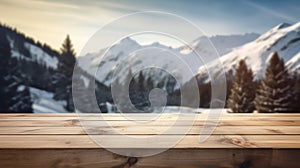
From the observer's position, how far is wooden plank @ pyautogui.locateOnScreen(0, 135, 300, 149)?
0.72 meters

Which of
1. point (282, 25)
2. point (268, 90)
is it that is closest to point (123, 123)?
point (282, 25)

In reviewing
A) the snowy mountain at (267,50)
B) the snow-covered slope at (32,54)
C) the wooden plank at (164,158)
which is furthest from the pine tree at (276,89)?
the wooden plank at (164,158)

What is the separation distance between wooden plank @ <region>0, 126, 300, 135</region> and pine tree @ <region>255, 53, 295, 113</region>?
5822 mm

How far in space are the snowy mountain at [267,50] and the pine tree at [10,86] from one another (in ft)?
17.6

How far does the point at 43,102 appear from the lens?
27.5 ft

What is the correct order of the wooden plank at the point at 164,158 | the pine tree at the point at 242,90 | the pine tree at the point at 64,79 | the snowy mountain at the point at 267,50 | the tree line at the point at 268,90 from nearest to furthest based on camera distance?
1. the wooden plank at the point at 164,158
2. the snowy mountain at the point at 267,50
3. the tree line at the point at 268,90
4. the pine tree at the point at 242,90
5. the pine tree at the point at 64,79

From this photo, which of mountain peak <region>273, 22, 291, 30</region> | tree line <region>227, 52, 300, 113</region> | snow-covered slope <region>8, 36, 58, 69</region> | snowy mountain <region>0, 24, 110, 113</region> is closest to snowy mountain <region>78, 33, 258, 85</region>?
mountain peak <region>273, 22, 291, 30</region>

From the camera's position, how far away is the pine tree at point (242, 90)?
654 centimetres

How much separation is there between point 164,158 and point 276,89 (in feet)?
21.5

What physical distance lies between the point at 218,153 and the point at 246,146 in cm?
8

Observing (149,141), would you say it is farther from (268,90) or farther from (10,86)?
(10,86)

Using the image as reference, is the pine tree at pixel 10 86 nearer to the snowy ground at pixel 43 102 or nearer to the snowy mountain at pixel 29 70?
the snowy mountain at pixel 29 70

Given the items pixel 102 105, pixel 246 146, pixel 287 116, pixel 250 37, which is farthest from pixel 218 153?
pixel 250 37

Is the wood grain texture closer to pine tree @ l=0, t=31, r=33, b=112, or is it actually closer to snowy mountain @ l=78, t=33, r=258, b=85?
snowy mountain @ l=78, t=33, r=258, b=85
